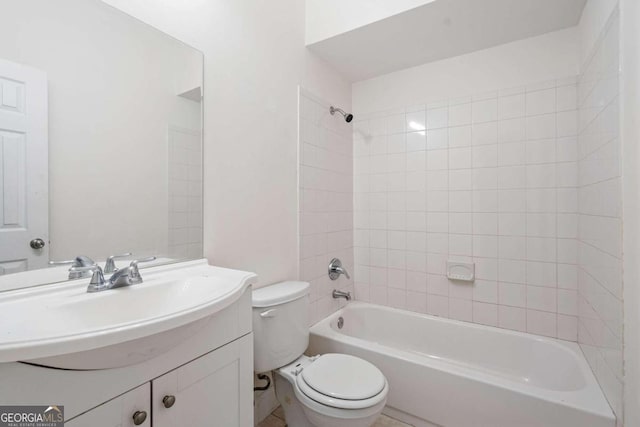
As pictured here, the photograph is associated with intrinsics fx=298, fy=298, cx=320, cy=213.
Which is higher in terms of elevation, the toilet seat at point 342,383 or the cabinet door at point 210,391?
the cabinet door at point 210,391

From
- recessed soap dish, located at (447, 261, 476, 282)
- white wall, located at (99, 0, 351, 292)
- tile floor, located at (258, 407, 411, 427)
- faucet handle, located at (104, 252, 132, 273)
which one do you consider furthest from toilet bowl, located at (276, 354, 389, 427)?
recessed soap dish, located at (447, 261, 476, 282)

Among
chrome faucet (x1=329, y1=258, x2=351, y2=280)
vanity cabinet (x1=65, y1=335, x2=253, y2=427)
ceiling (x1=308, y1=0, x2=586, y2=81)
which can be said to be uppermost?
ceiling (x1=308, y1=0, x2=586, y2=81)

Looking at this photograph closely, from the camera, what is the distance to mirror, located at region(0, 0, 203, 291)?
86 cm

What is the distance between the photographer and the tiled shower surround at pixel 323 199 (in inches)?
78.1

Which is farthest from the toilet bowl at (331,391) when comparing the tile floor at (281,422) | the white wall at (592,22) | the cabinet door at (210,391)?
the white wall at (592,22)

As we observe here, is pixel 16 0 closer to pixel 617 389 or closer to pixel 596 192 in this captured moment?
pixel 596 192

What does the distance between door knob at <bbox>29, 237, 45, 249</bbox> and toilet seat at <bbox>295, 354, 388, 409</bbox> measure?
1129 millimetres

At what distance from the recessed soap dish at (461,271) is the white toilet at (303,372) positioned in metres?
1.01

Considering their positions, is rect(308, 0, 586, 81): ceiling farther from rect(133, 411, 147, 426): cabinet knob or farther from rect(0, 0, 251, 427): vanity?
rect(133, 411, 147, 426): cabinet knob

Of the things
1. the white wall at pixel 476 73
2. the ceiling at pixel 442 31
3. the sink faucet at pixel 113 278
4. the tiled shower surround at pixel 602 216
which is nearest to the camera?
the sink faucet at pixel 113 278

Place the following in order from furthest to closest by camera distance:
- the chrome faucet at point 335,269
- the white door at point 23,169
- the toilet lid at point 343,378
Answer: the chrome faucet at point 335,269
the toilet lid at point 343,378
the white door at point 23,169

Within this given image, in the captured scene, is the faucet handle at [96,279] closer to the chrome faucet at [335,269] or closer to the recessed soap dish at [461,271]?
the chrome faucet at [335,269]

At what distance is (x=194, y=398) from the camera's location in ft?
2.91

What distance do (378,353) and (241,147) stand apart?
54.1 inches
